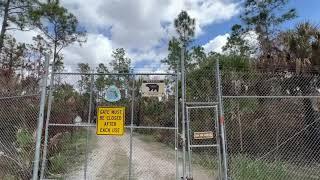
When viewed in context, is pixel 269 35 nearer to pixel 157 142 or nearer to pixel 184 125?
pixel 157 142

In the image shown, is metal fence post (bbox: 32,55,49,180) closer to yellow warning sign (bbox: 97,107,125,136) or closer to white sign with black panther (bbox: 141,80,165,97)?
yellow warning sign (bbox: 97,107,125,136)

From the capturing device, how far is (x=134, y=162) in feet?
44.7

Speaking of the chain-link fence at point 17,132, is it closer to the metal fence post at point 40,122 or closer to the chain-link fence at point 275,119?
the metal fence post at point 40,122

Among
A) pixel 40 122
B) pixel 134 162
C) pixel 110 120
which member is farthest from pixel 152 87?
pixel 134 162

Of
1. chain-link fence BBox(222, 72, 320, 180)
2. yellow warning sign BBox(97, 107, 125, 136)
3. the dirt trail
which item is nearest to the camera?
yellow warning sign BBox(97, 107, 125, 136)

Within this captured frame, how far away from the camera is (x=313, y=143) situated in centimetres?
1207

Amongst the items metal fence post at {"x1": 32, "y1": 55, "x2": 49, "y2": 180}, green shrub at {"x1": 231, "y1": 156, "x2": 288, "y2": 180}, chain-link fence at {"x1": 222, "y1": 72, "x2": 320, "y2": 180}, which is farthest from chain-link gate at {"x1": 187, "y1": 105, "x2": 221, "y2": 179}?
metal fence post at {"x1": 32, "y1": 55, "x2": 49, "y2": 180}

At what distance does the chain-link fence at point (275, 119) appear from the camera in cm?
1173

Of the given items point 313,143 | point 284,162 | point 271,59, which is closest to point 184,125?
point 284,162

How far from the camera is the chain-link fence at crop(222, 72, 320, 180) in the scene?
1173 cm

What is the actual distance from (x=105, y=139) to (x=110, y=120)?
679cm

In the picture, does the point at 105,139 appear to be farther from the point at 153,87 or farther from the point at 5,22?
the point at 5,22

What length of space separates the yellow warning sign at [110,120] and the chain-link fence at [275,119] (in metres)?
3.99

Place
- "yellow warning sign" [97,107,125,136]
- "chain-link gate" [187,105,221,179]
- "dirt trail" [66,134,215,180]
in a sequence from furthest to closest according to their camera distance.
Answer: "chain-link gate" [187,105,221,179] < "dirt trail" [66,134,215,180] < "yellow warning sign" [97,107,125,136]
